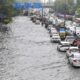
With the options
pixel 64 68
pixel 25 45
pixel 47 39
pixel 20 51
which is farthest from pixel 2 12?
pixel 64 68

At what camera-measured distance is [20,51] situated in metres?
47.8

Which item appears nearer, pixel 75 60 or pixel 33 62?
pixel 75 60

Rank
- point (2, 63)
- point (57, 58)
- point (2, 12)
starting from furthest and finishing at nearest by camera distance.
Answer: point (2, 12) → point (57, 58) → point (2, 63)

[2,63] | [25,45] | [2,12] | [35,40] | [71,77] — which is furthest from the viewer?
[2,12]

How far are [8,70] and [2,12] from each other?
41.3 meters

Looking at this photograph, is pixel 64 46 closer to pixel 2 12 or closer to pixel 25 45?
pixel 25 45

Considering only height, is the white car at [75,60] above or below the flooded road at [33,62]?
above

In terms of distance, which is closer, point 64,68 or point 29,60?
point 64,68

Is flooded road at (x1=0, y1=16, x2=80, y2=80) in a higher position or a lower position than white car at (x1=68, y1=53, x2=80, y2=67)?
lower

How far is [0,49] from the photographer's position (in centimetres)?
4900

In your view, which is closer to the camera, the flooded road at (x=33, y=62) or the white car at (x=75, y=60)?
the flooded road at (x=33, y=62)

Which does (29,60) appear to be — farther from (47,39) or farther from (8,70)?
(47,39)

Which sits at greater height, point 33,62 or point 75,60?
point 75,60

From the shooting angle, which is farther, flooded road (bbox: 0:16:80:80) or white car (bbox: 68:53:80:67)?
white car (bbox: 68:53:80:67)
